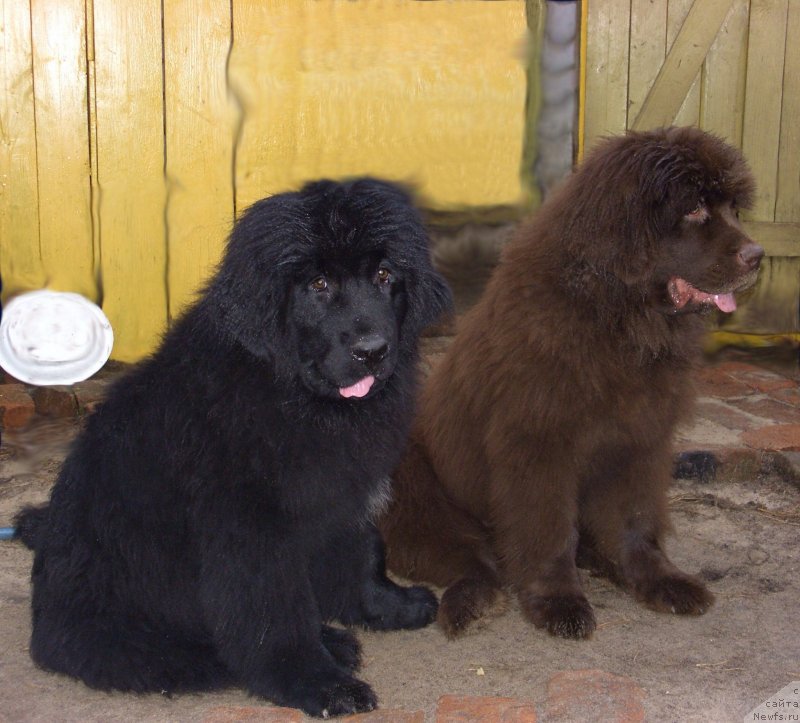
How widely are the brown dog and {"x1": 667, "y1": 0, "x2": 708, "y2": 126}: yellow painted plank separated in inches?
116

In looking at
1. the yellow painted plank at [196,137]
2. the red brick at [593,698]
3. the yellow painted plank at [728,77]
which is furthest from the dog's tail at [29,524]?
the yellow painted plank at [728,77]

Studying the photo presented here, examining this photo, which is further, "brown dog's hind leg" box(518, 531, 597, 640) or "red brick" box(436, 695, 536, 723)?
"brown dog's hind leg" box(518, 531, 597, 640)

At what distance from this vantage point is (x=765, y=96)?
→ 19.4 ft

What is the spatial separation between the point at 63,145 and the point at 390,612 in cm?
320

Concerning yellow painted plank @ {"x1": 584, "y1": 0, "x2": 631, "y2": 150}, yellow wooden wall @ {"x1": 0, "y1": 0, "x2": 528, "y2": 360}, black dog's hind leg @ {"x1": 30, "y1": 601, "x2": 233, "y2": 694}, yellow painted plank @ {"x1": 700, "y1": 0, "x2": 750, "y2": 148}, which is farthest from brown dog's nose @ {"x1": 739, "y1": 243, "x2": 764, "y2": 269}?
yellow painted plank @ {"x1": 700, "y1": 0, "x2": 750, "y2": 148}

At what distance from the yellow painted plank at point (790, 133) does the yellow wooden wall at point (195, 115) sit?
62.6 inches

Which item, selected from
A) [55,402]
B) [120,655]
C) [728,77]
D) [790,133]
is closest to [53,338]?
[55,402]

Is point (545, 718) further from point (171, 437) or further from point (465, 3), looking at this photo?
point (465, 3)

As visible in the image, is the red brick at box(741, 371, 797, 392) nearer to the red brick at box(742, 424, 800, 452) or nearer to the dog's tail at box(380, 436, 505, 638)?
the red brick at box(742, 424, 800, 452)

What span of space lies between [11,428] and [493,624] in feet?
9.37

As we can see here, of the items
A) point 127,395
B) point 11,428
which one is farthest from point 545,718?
point 11,428

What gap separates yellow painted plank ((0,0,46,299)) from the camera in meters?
5.00

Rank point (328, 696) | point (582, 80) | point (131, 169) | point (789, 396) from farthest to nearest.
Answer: point (582, 80), point (789, 396), point (131, 169), point (328, 696)

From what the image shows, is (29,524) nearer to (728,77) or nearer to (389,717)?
(389,717)
